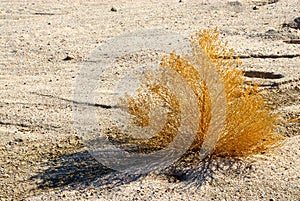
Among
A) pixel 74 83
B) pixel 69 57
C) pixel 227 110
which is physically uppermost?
pixel 227 110

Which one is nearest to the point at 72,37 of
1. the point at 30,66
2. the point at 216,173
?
the point at 30,66

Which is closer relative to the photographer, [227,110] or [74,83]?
[227,110]

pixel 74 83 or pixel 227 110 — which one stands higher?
pixel 227 110

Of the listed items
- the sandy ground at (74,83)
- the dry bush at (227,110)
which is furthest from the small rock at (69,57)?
the dry bush at (227,110)

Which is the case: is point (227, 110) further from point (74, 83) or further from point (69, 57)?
point (69, 57)

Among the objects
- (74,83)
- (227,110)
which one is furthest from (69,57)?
(227,110)

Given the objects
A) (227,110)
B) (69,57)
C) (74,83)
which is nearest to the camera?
(227,110)

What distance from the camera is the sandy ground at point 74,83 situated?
509 cm

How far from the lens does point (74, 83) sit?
26.4 ft

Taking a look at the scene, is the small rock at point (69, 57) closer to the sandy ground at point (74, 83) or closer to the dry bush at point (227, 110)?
the sandy ground at point (74, 83)

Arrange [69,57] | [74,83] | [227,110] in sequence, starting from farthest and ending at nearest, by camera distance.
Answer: [69,57] → [74,83] → [227,110]

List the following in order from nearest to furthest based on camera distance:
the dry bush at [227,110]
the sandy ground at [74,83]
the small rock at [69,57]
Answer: the sandy ground at [74,83]
the dry bush at [227,110]
the small rock at [69,57]

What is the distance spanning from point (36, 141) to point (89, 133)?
23.9 inches

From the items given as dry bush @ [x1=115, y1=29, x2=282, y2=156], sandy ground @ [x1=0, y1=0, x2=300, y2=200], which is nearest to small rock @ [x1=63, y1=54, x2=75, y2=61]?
sandy ground @ [x1=0, y1=0, x2=300, y2=200]
